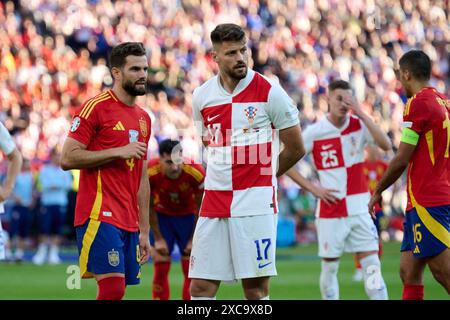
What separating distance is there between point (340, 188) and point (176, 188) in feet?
→ 6.48

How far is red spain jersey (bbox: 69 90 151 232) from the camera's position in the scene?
22.4ft

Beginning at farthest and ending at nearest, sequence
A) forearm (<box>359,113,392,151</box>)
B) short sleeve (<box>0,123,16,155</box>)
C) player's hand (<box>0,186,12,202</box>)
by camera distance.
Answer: forearm (<box>359,113,392,151</box>)
short sleeve (<box>0,123,16,155</box>)
player's hand (<box>0,186,12,202</box>)

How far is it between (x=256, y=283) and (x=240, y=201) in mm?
636

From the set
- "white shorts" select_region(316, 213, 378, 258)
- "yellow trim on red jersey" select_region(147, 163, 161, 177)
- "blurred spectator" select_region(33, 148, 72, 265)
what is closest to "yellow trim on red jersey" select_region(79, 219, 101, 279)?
"yellow trim on red jersey" select_region(147, 163, 161, 177)

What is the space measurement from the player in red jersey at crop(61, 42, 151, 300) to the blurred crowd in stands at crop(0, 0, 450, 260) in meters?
14.1

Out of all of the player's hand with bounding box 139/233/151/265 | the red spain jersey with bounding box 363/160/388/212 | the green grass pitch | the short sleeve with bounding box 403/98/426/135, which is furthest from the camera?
the red spain jersey with bounding box 363/160/388/212

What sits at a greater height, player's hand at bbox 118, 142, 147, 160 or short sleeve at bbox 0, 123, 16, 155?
short sleeve at bbox 0, 123, 16, 155

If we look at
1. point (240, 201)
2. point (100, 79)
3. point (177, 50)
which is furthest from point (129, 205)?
point (177, 50)

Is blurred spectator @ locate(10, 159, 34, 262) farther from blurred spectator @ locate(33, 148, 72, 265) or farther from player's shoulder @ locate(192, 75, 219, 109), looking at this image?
player's shoulder @ locate(192, 75, 219, 109)

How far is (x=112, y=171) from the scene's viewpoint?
689 cm

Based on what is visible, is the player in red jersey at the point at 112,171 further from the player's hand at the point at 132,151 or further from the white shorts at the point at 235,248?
the white shorts at the point at 235,248

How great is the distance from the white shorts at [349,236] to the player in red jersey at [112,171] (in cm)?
391

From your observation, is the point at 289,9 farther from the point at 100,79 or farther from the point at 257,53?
the point at 100,79

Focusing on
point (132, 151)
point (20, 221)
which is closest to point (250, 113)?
point (132, 151)
